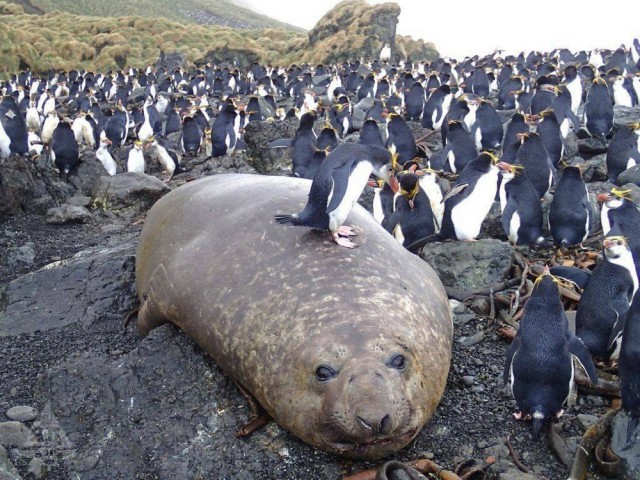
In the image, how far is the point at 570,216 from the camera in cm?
736

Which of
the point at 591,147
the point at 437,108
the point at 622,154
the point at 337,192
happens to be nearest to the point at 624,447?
the point at 337,192

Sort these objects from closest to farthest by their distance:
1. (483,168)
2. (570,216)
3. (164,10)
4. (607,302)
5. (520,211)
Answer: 1. (607,302)
2. (570,216)
3. (520,211)
4. (483,168)
5. (164,10)

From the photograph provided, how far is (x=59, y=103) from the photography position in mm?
32125

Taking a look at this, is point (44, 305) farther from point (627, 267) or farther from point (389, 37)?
point (389, 37)

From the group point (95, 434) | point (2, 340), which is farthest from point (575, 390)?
point (2, 340)

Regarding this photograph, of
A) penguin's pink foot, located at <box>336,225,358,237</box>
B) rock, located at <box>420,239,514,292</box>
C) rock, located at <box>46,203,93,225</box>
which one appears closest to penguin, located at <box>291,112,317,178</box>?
rock, located at <box>46,203,93,225</box>

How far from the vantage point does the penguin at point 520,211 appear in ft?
25.0

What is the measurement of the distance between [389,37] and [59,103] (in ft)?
72.4

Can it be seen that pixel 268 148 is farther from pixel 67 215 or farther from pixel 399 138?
pixel 67 215

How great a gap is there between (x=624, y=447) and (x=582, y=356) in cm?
89

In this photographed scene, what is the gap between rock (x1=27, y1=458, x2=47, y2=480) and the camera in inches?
153

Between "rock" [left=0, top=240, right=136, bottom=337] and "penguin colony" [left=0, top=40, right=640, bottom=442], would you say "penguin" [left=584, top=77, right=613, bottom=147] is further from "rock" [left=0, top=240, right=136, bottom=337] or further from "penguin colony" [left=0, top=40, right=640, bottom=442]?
"rock" [left=0, top=240, right=136, bottom=337]

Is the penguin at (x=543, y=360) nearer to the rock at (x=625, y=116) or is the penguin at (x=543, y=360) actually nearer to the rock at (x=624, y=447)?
the rock at (x=624, y=447)

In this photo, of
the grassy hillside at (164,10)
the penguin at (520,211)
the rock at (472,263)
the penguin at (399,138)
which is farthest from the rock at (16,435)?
the grassy hillside at (164,10)
